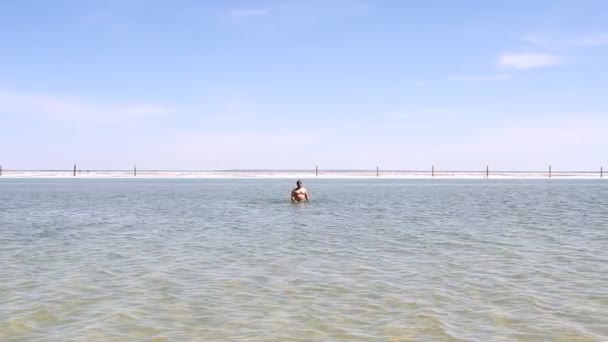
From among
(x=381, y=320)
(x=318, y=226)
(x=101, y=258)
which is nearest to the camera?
(x=381, y=320)

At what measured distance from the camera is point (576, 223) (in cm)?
2655

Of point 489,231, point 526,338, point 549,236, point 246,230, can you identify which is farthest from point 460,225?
point 526,338

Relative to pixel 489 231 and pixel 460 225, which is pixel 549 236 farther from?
pixel 460 225

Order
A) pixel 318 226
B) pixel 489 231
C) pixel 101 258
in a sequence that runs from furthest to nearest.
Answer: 1. pixel 318 226
2. pixel 489 231
3. pixel 101 258

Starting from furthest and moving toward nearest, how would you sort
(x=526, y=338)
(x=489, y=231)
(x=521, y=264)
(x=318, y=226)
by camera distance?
1. (x=318, y=226)
2. (x=489, y=231)
3. (x=521, y=264)
4. (x=526, y=338)

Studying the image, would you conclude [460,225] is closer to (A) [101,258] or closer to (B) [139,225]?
(B) [139,225]

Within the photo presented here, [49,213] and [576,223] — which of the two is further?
[49,213]

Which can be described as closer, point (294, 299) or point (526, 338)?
point (526, 338)

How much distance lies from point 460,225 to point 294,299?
1649cm

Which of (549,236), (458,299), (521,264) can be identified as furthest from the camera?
(549,236)

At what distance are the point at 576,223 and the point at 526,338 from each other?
20.0 metres

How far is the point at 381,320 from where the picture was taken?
9633mm

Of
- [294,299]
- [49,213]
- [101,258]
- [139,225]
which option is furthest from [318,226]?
[49,213]

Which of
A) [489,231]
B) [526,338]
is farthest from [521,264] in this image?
[489,231]
